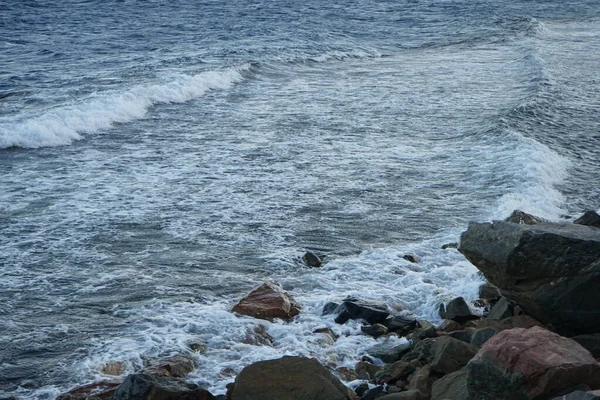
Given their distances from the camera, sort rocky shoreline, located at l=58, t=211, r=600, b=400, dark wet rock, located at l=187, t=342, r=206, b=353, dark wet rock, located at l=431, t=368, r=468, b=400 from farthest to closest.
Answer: dark wet rock, located at l=187, t=342, r=206, b=353, dark wet rock, located at l=431, t=368, r=468, b=400, rocky shoreline, located at l=58, t=211, r=600, b=400

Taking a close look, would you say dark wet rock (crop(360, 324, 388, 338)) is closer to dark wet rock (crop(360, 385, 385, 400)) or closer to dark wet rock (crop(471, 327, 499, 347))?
dark wet rock (crop(471, 327, 499, 347))

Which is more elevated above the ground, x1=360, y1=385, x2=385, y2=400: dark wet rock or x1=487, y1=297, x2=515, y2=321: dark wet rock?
x1=487, y1=297, x2=515, y2=321: dark wet rock

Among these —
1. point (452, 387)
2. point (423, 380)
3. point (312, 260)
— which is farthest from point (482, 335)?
point (312, 260)

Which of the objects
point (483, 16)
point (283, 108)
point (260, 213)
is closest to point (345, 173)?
point (260, 213)

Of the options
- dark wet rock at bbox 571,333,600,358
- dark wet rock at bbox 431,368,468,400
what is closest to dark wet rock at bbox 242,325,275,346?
dark wet rock at bbox 431,368,468,400

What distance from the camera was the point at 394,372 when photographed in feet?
25.7

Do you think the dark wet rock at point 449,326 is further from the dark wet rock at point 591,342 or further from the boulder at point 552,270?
the dark wet rock at point 591,342

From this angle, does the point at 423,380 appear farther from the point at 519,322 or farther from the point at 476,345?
the point at 519,322

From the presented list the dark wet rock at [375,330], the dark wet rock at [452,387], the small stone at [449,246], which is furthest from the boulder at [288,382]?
the small stone at [449,246]

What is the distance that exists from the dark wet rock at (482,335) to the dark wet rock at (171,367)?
9.13ft

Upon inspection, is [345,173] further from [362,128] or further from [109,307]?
[109,307]

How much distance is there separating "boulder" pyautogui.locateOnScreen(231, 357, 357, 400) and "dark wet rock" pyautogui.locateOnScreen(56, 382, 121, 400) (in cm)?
131

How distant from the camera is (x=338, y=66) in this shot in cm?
2995

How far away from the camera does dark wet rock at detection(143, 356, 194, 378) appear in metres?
8.01
